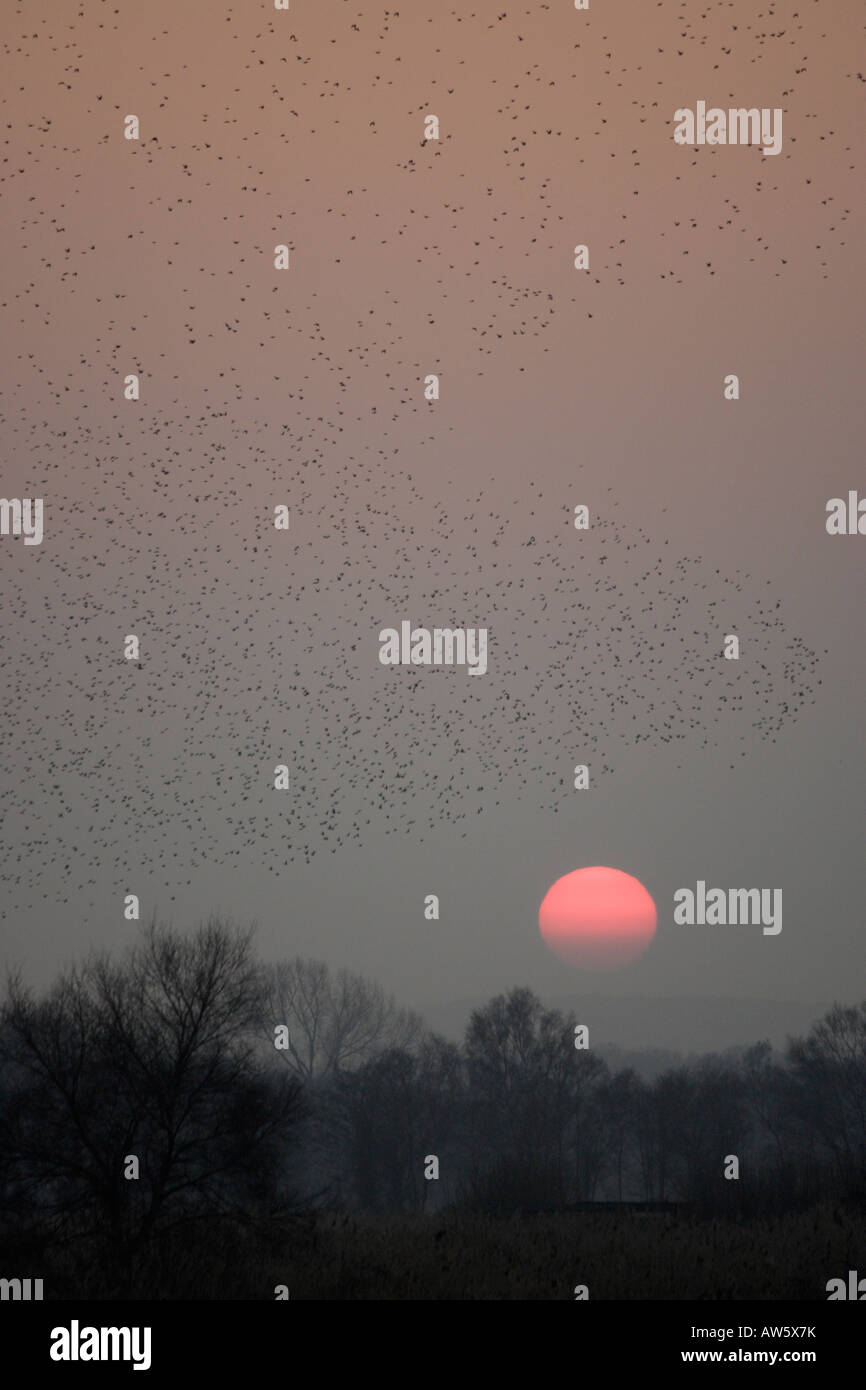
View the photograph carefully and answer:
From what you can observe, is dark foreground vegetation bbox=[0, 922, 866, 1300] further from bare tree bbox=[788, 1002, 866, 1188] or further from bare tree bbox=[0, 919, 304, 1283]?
bare tree bbox=[788, 1002, 866, 1188]

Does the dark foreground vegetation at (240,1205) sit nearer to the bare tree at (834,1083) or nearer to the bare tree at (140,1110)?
the bare tree at (140,1110)

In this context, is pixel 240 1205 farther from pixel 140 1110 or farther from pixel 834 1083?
pixel 834 1083

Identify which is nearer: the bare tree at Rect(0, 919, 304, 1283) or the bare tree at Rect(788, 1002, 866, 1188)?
the bare tree at Rect(0, 919, 304, 1283)

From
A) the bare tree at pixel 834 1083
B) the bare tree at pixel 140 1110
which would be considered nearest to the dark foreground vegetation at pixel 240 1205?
the bare tree at pixel 140 1110

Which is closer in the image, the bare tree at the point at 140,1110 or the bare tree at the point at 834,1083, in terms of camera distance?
the bare tree at the point at 140,1110

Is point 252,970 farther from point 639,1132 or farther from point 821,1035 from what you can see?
point 821,1035

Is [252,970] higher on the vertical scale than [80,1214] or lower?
higher

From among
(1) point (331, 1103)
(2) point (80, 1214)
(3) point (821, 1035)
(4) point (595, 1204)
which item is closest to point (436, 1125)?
(1) point (331, 1103)

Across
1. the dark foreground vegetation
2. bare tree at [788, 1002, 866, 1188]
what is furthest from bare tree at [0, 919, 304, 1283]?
bare tree at [788, 1002, 866, 1188]

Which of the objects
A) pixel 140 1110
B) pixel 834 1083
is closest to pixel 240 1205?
pixel 140 1110

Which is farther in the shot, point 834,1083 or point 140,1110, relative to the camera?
point 834,1083
